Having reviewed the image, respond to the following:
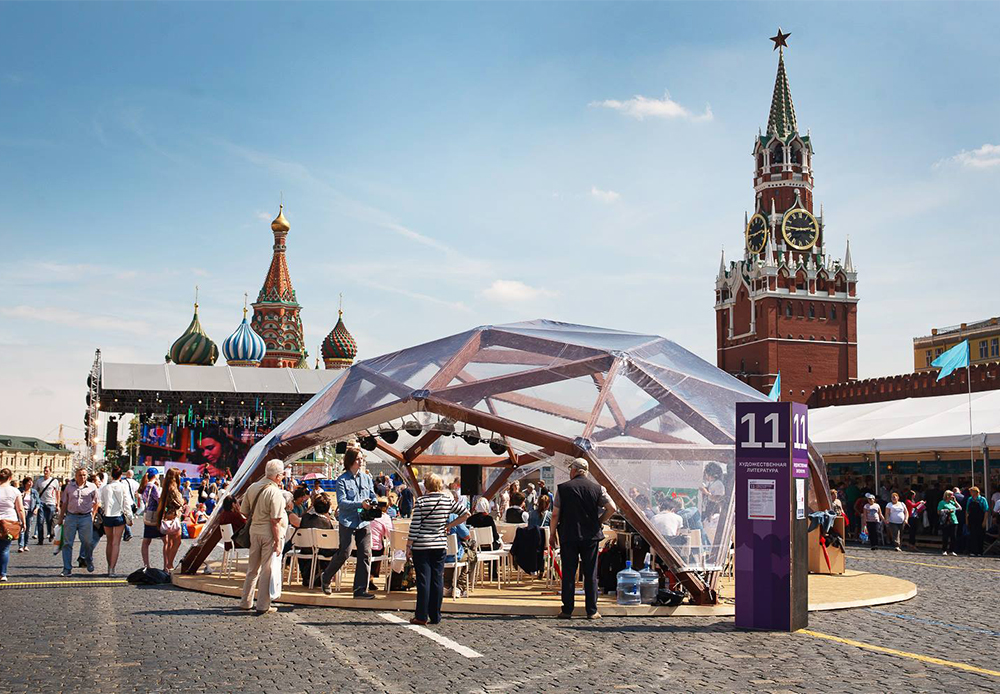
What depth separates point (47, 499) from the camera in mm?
17750

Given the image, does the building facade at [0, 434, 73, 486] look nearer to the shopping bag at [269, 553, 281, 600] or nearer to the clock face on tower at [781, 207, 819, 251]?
the clock face on tower at [781, 207, 819, 251]

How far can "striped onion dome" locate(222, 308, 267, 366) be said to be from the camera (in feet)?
234

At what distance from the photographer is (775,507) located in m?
8.74

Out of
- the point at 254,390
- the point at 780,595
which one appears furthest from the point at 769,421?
the point at 254,390

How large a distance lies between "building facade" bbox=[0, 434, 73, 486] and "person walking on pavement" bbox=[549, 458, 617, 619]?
120706 millimetres

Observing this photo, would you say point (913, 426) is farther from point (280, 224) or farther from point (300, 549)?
point (280, 224)

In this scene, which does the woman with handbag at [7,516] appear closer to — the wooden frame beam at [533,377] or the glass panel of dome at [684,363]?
the wooden frame beam at [533,377]

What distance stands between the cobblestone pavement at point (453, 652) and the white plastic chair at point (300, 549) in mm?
996

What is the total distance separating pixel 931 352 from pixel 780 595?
8438cm

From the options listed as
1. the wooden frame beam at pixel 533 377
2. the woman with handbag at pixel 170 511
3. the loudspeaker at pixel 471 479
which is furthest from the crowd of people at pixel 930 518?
the woman with handbag at pixel 170 511

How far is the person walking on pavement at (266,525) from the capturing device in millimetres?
9172

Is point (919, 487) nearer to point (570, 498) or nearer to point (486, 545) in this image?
point (486, 545)

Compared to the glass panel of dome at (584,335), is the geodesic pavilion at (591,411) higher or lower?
lower

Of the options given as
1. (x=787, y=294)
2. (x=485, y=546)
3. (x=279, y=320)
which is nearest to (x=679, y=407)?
(x=485, y=546)
